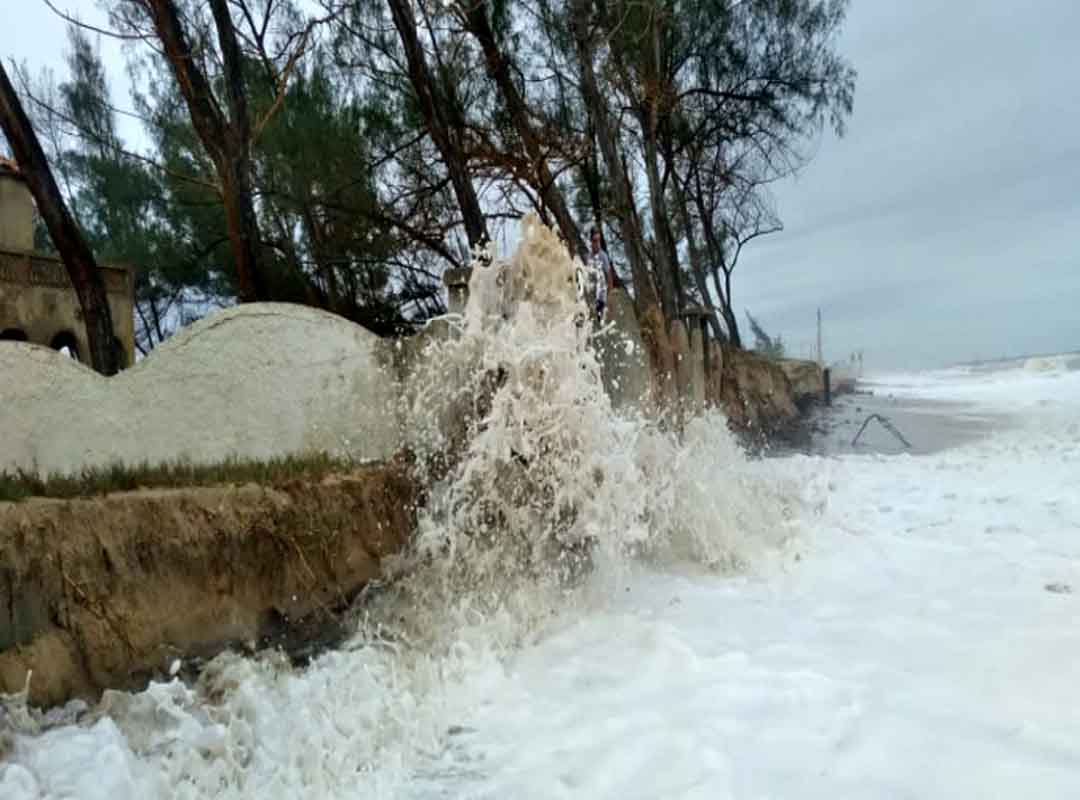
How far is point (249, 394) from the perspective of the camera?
456 cm

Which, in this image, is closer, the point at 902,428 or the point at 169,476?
the point at 169,476

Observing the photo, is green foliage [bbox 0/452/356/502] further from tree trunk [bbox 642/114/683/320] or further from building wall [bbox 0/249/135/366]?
tree trunk [bbox 642/114/683/320]

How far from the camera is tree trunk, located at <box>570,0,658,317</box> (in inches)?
378

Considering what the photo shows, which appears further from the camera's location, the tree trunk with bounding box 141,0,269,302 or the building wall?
the building wall

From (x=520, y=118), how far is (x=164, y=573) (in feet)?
28.1

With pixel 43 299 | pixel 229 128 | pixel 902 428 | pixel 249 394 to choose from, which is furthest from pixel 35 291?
pixel 902 428

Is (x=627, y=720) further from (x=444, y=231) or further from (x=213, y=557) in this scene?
(x=444, y=231)

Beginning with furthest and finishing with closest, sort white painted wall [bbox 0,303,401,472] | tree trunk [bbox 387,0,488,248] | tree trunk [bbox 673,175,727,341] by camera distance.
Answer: tree trunk [bbox 673,175,727,341]
tree trunk [bbox 387,0,488,248]
white painted wall [bbox 0,303,401,472]

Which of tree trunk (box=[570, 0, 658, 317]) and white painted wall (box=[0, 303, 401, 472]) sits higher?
tree trunk (box=[570, 0, 658, 317])

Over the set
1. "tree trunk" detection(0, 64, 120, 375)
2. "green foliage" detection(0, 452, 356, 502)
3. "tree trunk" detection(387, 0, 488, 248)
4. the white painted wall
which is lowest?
"green foliage" detection(0, 452, 356, 502)

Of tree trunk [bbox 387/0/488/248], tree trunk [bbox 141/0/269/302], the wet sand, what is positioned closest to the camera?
tree trunk [bbox 141/0/269/302]

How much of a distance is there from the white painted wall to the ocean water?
23.4 inches

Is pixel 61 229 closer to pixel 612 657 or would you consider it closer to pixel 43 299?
pixel 612 657

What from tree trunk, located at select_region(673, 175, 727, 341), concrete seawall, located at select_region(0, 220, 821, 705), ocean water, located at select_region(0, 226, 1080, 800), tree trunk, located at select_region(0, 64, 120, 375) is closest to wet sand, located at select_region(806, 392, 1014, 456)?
tree trunk, located at select_region(673, 175, 727, 341)
